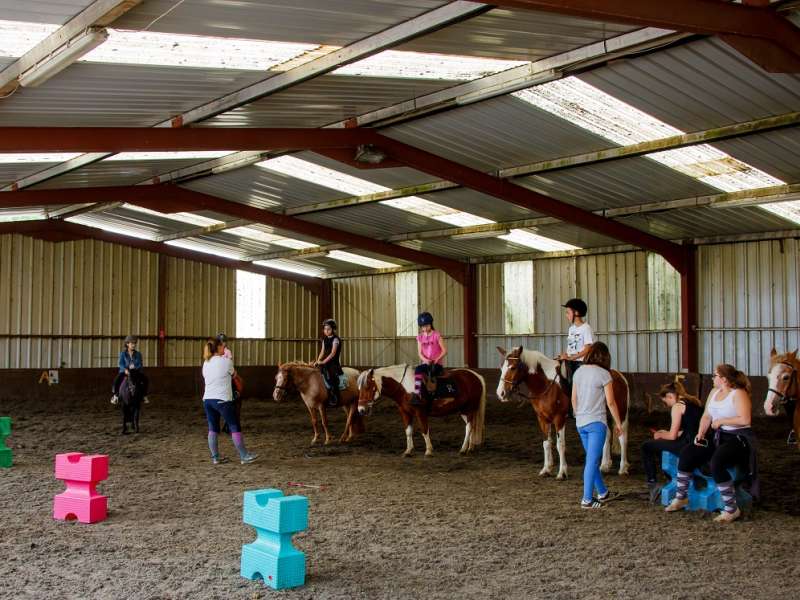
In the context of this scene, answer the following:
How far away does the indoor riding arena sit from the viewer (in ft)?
22.0

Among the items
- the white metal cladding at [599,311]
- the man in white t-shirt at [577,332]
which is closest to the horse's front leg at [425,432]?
the man in white t-shirt at [577,332]

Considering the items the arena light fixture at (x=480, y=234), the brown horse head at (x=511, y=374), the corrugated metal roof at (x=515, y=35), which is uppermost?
the corrugated metal roof at (x=515, y=35)

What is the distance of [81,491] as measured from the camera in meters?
7.86

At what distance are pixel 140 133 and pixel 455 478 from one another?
23.1 feet

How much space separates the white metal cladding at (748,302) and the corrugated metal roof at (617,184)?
12.8ft

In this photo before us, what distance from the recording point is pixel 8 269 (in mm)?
23531

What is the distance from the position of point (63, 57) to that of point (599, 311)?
17.8m

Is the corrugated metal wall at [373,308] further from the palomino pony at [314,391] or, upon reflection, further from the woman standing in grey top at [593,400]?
the woman standing in grey top at [593,400]

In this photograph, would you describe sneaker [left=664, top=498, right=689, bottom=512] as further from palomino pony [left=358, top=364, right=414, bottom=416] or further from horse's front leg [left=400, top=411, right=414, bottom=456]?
palomino pony [left=358, top=364, right=414, bottom=416]

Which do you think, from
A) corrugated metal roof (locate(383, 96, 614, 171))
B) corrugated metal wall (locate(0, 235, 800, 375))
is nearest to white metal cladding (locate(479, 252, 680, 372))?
corrugated metal wall (locate(0, 235, 800, 375))

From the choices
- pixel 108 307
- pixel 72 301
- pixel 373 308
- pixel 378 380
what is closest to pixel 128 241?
pixel 108 307

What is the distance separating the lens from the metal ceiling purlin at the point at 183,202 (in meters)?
18.0

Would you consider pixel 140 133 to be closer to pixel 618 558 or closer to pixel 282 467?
pixel 282 467

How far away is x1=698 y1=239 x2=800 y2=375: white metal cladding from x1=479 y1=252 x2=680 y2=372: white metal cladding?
118cm
